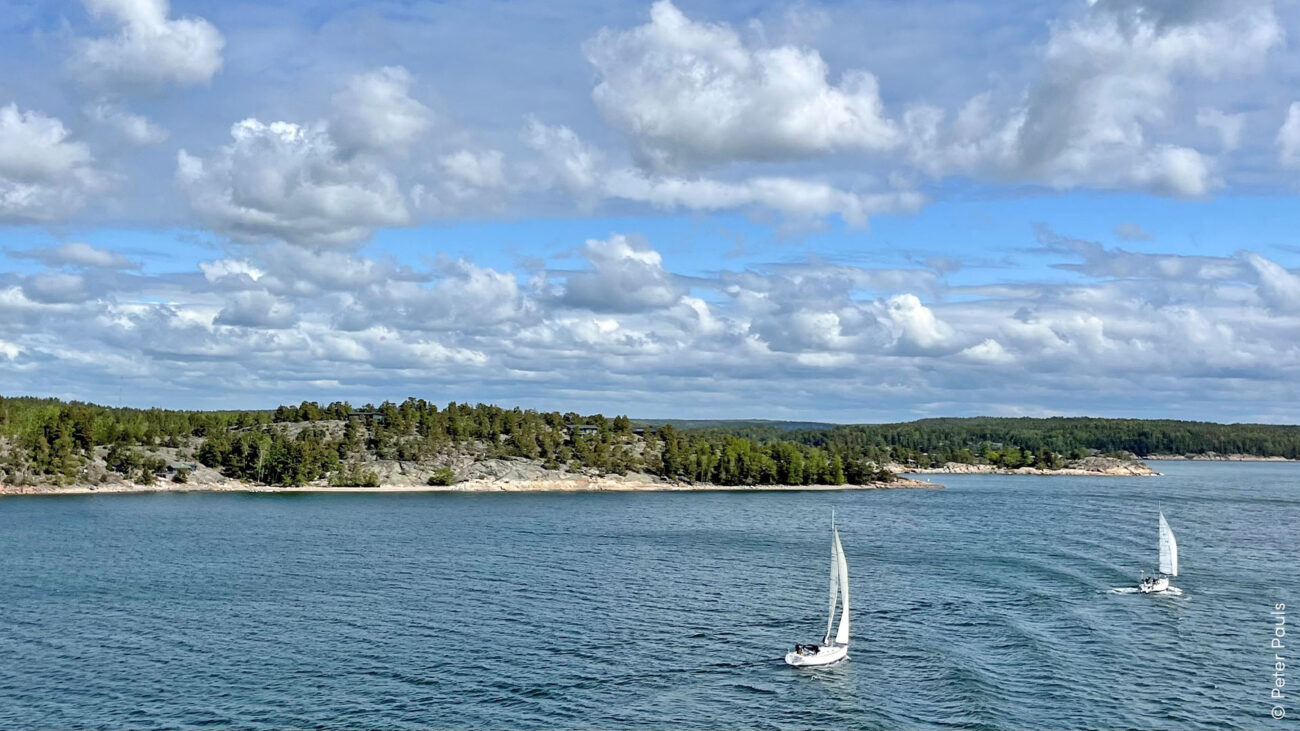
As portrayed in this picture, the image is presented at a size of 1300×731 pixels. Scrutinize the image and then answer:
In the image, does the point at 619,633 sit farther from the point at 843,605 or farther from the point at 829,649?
the point at 843,605

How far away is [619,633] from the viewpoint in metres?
76.1

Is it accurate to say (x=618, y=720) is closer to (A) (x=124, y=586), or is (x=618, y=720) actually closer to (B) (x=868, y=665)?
(B) (x=868, y=665)

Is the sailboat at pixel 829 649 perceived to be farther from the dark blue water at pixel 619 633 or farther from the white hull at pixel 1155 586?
the white hull at pixel 1155 586

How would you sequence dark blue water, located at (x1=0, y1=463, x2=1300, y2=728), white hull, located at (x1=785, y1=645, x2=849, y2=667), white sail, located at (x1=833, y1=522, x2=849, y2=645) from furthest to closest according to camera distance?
white sail, located at (x1=833, y1=522, x2=849, y2=645)
white hull, located at (x1=785, y1=645, x2=849, y2=667)
dark blue water, located at (x1=0, y1=463, x2=1300, y2=728)

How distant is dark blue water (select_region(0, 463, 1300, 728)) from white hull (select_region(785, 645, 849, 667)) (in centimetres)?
76

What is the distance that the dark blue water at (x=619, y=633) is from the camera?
190ft

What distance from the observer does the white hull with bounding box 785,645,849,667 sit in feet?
217

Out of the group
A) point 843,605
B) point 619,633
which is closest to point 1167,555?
point 843,605

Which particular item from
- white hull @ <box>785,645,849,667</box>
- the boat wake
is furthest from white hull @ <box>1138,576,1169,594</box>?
white hull @ <box>785,645,849,667</box>

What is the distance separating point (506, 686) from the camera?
204 feet

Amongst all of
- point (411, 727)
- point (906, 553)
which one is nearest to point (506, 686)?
point (411, 727)

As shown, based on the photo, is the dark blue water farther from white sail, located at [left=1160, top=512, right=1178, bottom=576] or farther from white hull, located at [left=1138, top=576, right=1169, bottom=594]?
white hull, located at [left=1138, top=576, right=1169, bottom=594]

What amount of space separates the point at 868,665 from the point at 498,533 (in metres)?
96.1

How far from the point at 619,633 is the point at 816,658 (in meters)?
16.9
